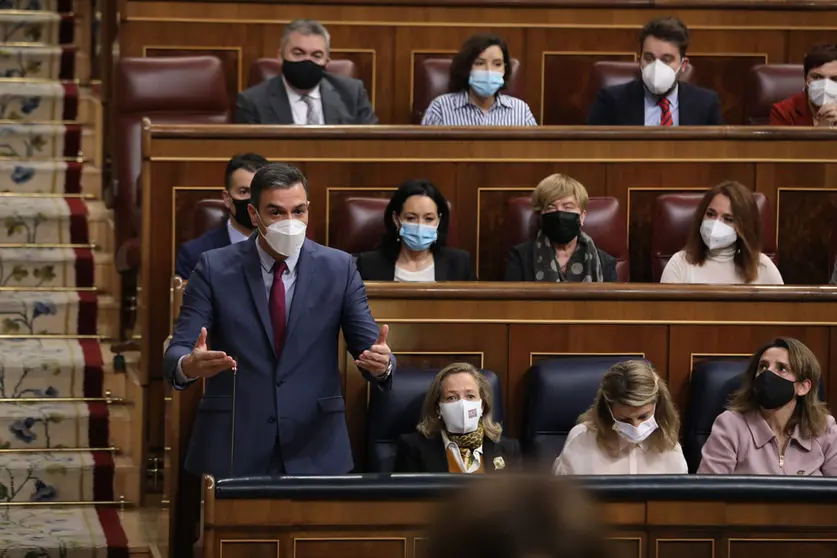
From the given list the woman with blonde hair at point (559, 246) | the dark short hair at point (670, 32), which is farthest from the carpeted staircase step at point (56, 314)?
the dark short hair at point (670, 32)

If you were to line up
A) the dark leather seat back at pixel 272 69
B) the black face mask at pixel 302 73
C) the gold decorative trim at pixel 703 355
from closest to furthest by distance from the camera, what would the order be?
the gold decorative trim at pixel 703 355
the black face mask at pixel 302 73
the dark leather seat back at pixel 272 69

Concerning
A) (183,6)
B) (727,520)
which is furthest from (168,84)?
(727,520)

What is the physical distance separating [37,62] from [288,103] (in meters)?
1.11

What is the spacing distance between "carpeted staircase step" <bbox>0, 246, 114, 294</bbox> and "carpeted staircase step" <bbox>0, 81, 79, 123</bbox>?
22.0 inches

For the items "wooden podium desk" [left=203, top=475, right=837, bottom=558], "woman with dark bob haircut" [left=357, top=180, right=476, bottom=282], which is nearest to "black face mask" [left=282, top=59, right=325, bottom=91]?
"woman with dark bob haircut" [left=357, top=180, right=476, bottom=282]

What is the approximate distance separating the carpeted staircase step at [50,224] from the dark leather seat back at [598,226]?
1.05m

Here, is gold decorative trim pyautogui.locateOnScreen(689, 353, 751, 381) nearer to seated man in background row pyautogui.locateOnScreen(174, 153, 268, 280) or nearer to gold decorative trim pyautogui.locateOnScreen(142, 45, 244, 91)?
seated man in background row pyautogui.locateOnScreen(174, 153, 268, 280)

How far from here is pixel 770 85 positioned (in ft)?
12.2

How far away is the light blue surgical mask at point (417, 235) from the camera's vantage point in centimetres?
272

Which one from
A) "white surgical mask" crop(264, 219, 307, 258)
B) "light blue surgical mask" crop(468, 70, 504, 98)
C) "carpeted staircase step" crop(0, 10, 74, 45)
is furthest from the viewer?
"carpeted staircase step" crop(0, 10, 74, 45)

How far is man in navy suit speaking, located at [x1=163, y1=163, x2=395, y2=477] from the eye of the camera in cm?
213

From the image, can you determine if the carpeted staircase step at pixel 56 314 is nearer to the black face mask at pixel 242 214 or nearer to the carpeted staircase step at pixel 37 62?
the black face mask at pixel 242 214

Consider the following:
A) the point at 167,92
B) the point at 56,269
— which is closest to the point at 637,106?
the point at 167,92

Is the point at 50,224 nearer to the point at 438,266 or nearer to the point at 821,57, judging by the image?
the point at 438,266
